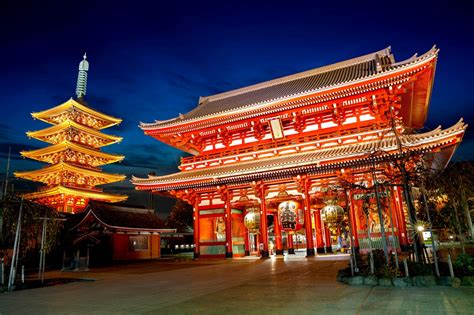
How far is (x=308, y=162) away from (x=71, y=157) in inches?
1461

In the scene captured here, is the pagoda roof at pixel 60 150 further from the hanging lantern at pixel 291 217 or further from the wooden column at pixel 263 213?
the hanging lantern at pixel 291 217

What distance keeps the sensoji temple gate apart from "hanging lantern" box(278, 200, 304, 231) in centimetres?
6

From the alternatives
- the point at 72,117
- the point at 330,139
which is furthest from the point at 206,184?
the point at 72,117

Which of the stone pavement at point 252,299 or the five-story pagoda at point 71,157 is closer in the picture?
the stone pavement at point 252,299

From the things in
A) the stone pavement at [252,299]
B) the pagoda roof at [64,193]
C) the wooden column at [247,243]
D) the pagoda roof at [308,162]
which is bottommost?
the stone pavement at [252,299]

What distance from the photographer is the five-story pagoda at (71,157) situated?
41875 mm

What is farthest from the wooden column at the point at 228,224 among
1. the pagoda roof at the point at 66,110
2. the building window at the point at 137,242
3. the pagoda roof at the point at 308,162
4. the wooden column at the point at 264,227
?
the pagoda roof at the point at 66,110

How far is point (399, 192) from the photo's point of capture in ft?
→ 61.5

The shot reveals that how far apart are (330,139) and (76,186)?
36.0 metres

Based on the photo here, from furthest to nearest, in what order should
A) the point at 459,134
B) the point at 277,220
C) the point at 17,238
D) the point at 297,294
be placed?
the point at 277,220 → the point at 459,134 → the point at 17,238 → the point at 297,294

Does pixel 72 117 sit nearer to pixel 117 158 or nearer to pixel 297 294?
pixel 117 158

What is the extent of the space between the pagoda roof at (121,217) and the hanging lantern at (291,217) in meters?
14.5

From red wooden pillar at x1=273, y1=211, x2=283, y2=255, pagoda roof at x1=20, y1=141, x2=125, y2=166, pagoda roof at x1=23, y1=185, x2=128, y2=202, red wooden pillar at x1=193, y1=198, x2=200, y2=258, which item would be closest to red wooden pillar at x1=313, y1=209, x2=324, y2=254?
red wooden pillar at x1=273, y1=211, x2=283, y2=255

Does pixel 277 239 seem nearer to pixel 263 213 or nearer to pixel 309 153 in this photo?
pixel 263 213
